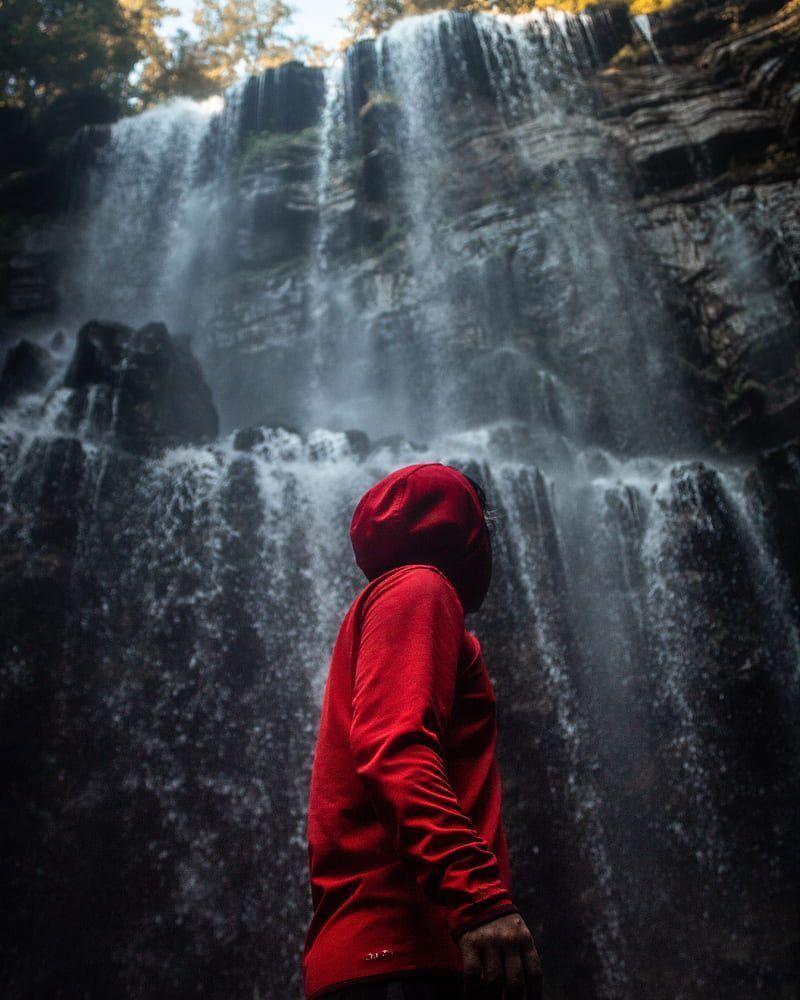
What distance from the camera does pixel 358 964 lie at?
3.95ft

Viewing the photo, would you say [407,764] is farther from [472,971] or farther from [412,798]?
[472,971]

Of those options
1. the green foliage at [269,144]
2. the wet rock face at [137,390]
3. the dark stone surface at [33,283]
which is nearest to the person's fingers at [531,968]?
the wet rock face at [137,390]

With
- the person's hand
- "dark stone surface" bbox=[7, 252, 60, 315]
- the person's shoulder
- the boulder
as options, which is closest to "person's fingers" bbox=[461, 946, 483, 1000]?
the person's hand

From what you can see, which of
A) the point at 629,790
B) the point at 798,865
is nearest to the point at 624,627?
the point at 629,790

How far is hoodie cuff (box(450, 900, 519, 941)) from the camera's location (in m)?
1.06

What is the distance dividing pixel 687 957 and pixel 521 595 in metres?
3.52

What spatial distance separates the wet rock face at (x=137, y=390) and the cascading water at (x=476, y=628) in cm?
12

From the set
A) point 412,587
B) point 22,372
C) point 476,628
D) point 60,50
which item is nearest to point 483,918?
point 412,587

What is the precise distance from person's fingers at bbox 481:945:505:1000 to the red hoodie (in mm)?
46

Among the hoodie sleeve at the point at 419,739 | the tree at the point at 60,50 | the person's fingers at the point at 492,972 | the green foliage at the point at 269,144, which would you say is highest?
the tree at the point at 60,50

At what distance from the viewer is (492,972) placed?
1.03m

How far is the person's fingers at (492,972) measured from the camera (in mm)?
1022

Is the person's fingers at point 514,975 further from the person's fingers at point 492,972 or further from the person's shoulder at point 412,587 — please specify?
the person's shoulder at point 412,587

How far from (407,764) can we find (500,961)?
0.33 meters
